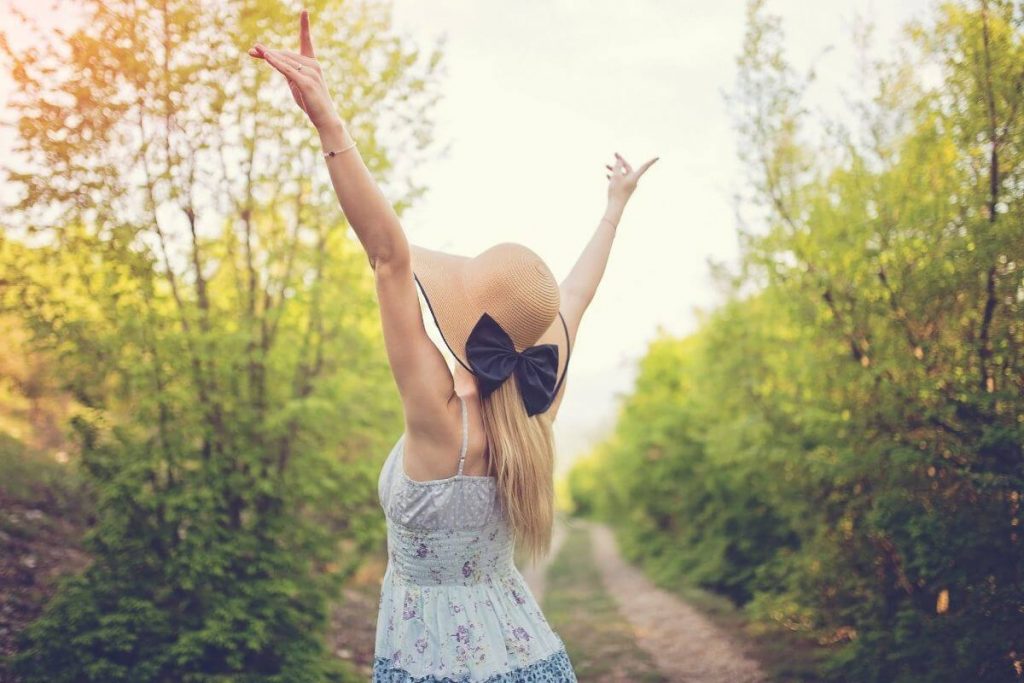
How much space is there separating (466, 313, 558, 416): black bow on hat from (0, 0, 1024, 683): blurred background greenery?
10.8ft

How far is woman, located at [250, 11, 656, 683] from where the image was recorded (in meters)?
1.93

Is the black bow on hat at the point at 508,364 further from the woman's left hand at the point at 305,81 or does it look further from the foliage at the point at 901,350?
the foliage at the point at 901,350

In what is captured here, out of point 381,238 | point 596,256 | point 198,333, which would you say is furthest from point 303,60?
point 198,333

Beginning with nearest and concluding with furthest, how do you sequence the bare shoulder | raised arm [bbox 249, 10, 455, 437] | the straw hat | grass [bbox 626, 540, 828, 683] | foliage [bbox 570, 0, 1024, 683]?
raised arm [bbox 249, 10, 455, 437], the bare shoulder, the straw hat, foliage [bbox 570, 0, 1024, 683], grass [bbox 626, 540, 828, 683]

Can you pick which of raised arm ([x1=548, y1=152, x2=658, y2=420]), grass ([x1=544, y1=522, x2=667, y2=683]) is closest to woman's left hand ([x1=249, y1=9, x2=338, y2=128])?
raised arm ([x1=548, y1=152, x2=658, y2=420])

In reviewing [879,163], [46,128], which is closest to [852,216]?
[879,163]

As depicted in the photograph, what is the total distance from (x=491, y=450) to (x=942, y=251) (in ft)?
12.9

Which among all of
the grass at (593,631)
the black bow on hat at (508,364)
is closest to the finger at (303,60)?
the black bow on hat at (508,364)

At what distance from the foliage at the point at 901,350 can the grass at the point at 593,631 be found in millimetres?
1589

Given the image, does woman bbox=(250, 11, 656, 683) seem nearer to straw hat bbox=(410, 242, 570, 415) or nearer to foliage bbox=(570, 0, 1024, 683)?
straw hat bbox=(410, 242, 570, 415)

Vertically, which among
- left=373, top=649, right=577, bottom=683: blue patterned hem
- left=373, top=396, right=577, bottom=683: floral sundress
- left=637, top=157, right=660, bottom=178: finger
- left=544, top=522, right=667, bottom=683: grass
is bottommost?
left=544, top=522, right=667, bottom=683: grass

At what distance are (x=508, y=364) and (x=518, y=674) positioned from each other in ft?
2.84

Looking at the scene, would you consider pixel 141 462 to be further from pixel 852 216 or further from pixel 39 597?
pixel 852 216

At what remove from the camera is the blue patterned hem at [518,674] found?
193 cm
